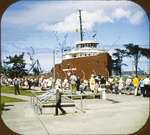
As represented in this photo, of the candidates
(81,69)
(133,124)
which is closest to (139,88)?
(81,69)

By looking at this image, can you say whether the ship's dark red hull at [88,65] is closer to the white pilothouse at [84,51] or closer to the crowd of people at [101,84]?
the white pilothouse at [84,51]

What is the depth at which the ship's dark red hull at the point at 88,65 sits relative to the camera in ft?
76.5

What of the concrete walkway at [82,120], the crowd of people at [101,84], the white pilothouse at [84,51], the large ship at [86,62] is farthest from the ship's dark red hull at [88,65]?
the concrete walkway at [82,120]

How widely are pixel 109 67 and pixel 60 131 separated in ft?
45.1

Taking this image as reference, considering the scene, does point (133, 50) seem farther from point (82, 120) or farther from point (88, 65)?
point (82, 120)

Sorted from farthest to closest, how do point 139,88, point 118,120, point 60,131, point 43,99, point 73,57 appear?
point 73,57 → point 139,88 → point 43,99 → point 118,120 → point 60,131

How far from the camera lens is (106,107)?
1503 centimetres

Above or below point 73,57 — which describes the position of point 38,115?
below

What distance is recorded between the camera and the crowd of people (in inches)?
758

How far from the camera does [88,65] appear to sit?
25062 mm

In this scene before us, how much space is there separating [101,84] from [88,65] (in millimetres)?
4228

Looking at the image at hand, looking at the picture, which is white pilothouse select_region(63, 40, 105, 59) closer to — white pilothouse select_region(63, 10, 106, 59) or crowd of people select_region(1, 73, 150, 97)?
white pilothouse select_region(63, 10, 106, 59)

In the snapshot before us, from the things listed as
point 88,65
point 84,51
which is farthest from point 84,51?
point 88,65

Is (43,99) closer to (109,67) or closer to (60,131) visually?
(60,131)
